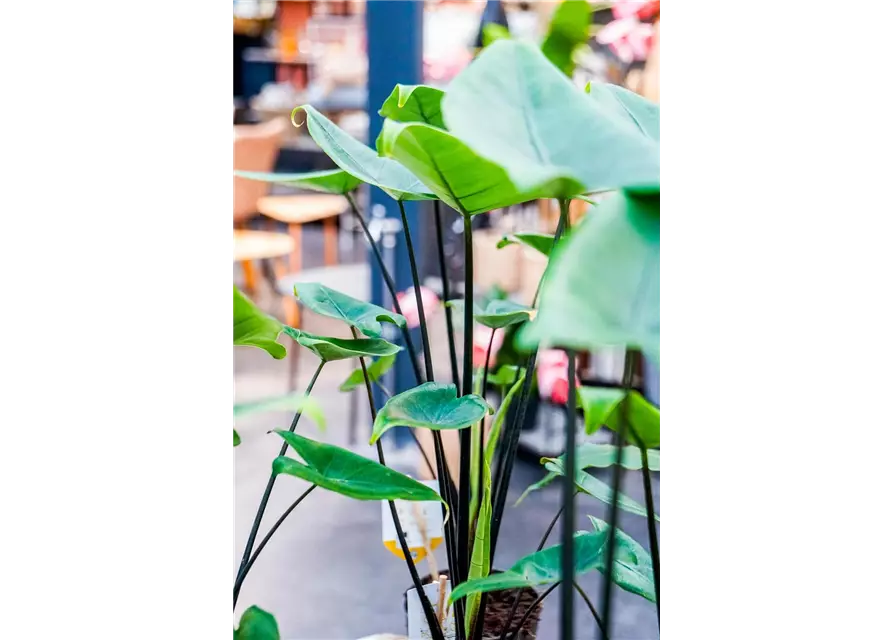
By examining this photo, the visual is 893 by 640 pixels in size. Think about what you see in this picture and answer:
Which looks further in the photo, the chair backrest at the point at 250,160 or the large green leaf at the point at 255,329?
the chair backrest at the point at 250,160

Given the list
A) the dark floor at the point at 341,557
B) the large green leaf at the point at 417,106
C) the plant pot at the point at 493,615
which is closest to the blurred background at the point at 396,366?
the dark floor at the point at 341,557

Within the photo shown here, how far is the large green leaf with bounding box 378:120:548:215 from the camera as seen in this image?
1.83 ft

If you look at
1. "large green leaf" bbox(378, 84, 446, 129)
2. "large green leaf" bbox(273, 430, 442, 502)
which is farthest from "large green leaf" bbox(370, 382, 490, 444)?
"large green leaf" bbox(378, 84, 446, 129)

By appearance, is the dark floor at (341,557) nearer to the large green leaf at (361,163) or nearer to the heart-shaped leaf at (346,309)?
the heart-shaped leaf at (346,309)

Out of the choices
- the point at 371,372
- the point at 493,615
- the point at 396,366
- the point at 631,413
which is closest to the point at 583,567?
the point at 631,413

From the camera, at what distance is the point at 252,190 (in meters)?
4.79

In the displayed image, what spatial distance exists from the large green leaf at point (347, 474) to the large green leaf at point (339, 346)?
0.11 metres

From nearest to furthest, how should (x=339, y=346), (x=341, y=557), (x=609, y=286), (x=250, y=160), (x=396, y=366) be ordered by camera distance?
(x=609, y=286) < (x=339, y=346) < (x=341, y=557) < (x=396, y=366) < (x=250, y=160)

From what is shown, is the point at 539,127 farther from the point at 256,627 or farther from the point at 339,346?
the point at 256,627

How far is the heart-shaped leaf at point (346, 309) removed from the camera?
2.77 feet

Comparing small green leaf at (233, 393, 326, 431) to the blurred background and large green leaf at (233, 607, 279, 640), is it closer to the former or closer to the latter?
large green leaf at (233, 607, 279, 640)

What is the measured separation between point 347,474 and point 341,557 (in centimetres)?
183
